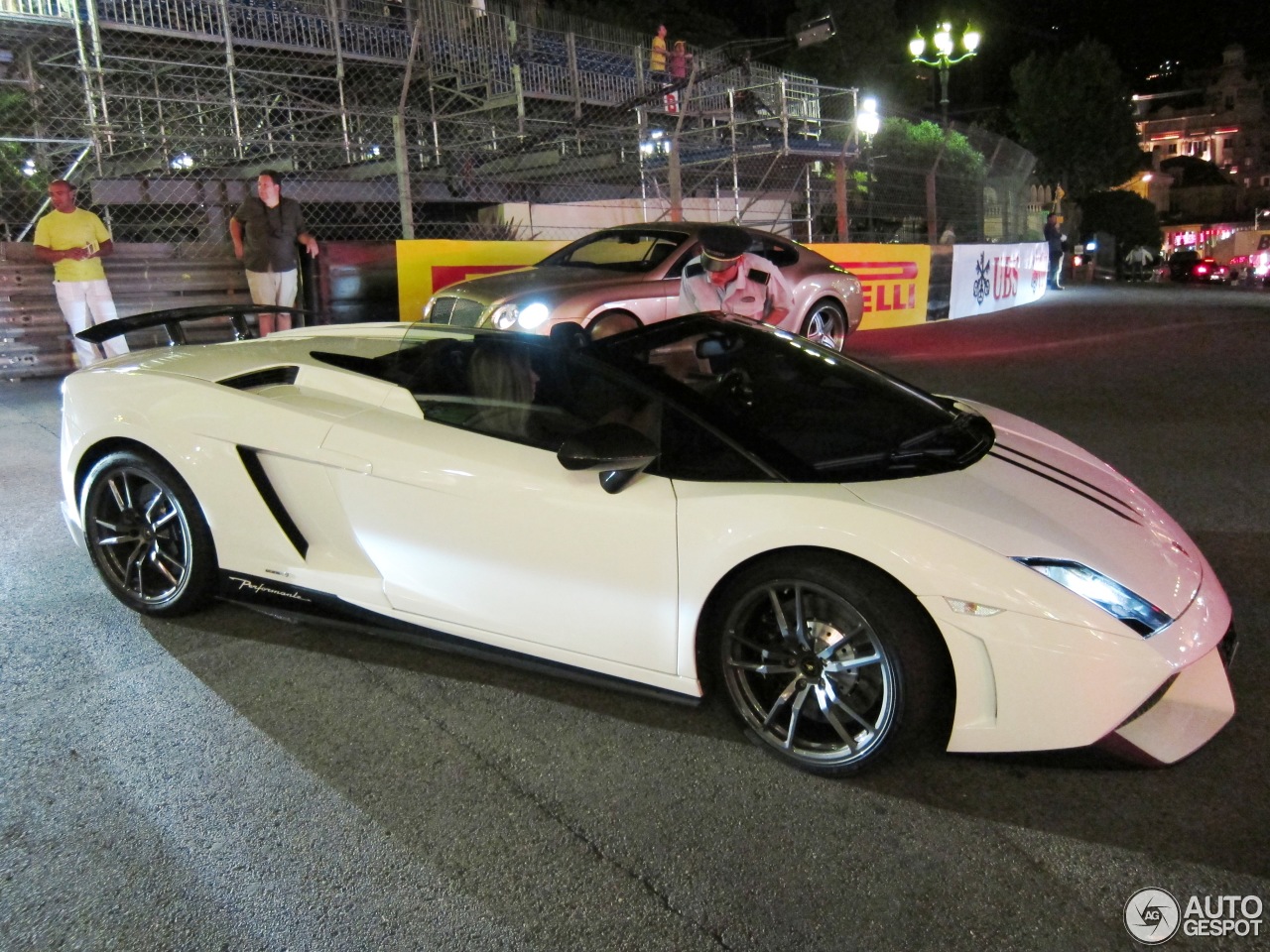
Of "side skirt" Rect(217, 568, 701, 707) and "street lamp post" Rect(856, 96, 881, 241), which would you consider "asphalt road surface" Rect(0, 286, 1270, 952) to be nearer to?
"side skirt" Rect(217, 568, 701, 707)

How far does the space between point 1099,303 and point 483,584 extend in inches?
808

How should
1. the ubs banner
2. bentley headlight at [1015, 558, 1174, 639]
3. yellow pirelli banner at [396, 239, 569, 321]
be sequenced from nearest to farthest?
bentley headlight at [1015, 558, 1174, 639] < yellow pirelli banner at [396, 239, 569, 321] < the ubs banner

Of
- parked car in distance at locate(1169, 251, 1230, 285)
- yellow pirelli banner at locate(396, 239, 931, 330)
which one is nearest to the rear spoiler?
yellow pirelli banner at locate(396, 239, 931, 330)

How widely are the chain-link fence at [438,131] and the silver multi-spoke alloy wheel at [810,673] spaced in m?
9.97

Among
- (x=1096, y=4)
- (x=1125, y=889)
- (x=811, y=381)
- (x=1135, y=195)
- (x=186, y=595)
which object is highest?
(x=1096, y=4)

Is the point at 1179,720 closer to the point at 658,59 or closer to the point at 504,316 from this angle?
the point at 504,316

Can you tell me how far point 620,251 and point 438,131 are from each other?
8.67m

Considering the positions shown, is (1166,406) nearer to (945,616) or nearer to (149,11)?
(945,616)

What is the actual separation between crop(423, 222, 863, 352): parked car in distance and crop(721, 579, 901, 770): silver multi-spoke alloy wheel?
4608mm

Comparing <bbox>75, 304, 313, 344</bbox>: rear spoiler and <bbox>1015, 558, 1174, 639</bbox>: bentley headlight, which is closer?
<bbox>1015, 558, 1174, 639</bbox>: bentley headlight

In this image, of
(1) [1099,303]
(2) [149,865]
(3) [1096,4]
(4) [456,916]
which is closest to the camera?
(4) [456,916]

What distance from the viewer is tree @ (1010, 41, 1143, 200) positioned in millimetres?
45312

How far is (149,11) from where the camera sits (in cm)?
1400

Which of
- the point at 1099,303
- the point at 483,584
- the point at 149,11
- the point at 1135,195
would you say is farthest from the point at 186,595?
the point at 1135,195
